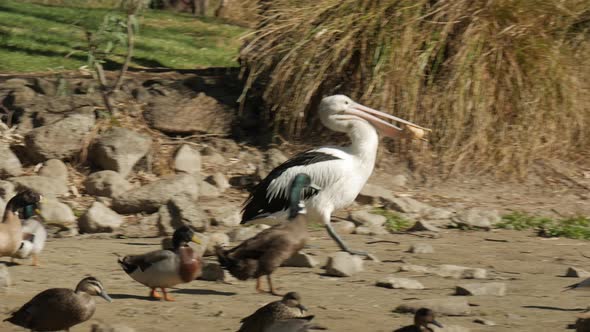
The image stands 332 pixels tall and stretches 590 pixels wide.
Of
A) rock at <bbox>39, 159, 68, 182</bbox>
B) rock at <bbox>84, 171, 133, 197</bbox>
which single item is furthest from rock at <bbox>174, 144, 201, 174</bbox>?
rock at <bbox>39, 159, 68, 182</bbox>

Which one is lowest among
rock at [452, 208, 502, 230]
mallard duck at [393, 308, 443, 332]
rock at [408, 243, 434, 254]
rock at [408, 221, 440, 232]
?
rock at [408, 221, 440, 232]

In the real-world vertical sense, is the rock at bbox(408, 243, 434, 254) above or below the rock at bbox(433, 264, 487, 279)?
below

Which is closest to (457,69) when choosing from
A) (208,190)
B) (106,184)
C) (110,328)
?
(208,190)

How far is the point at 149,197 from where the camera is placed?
10.1 meters

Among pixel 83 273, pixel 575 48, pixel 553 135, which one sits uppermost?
pixel 575 48

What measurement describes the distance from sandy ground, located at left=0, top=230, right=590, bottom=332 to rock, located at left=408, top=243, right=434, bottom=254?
56mm

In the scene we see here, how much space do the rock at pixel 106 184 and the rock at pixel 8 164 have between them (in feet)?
2.25

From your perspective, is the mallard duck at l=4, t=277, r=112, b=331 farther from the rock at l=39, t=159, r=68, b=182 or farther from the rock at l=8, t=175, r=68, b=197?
the rock at l=39, t=159, r=68, b=182

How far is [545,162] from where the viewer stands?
11281 mm

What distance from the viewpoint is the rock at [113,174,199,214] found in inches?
396

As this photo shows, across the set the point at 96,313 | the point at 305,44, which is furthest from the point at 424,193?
the point at 96,313

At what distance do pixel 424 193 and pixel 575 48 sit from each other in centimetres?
233

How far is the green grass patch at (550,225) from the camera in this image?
9523mm

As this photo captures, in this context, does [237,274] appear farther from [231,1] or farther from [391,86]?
[231,1]
